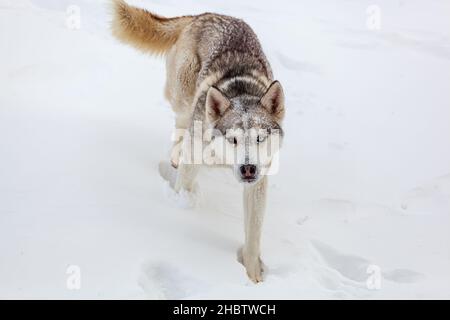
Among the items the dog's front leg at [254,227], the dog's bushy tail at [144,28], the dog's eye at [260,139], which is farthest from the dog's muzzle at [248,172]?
the dog's bushy tail at [144,28]

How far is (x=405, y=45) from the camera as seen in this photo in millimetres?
9117

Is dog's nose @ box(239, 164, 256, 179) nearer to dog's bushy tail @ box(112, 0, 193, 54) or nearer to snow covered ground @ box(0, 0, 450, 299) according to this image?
snow covered ground @ box(0, 0, 450, 299)

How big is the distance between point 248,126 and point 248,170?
36 centimetres

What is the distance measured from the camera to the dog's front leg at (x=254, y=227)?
4.38m

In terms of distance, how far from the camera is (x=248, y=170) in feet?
12.6

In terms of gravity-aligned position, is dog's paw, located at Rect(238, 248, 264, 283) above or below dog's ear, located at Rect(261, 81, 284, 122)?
below

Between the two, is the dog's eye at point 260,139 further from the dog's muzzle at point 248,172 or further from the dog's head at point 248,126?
the dog's muzzle at point 248,172

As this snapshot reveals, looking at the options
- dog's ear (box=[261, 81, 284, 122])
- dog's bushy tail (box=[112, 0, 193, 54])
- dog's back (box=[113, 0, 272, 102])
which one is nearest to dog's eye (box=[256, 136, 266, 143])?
dog's ear (box=[261, 81, 284, 122])

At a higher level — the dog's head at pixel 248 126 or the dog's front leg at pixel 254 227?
the dog's head at pixel 248 126

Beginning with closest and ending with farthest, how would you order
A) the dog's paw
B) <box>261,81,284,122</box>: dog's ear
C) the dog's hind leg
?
<box>261,81,284,122</box>: dog's ear
the dog's paw
the dog's hind leg

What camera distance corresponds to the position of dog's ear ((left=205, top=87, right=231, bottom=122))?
412 centimetres

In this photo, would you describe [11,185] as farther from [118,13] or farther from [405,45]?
[405,45]

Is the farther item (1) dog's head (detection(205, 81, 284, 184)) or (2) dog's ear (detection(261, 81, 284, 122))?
(2) dog's ear (detection(261, 81, 284, 122))

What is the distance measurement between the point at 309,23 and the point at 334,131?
3.77m
